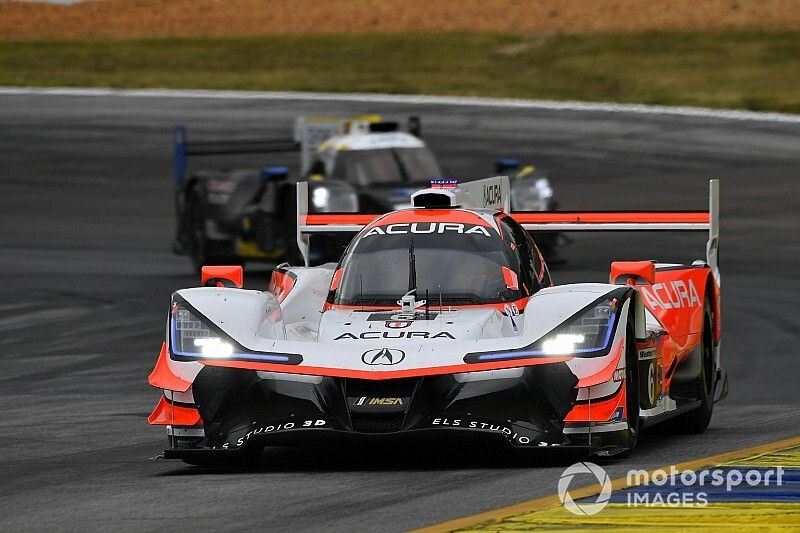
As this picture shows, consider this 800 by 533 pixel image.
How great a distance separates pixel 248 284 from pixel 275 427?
46.0ft

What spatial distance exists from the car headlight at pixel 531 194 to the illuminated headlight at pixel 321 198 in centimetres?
240

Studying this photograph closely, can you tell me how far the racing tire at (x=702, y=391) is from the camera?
32.6ft

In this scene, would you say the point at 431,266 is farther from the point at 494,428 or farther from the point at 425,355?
the point at 494,428

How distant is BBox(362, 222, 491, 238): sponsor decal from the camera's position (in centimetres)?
962

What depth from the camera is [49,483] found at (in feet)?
26.1

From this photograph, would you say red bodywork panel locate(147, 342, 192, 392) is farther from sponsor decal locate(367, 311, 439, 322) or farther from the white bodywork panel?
sponsor decal locate(367, 311, 439, 322)

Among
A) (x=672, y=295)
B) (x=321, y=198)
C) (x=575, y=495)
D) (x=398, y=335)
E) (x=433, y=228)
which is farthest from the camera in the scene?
(x=321, y=198)

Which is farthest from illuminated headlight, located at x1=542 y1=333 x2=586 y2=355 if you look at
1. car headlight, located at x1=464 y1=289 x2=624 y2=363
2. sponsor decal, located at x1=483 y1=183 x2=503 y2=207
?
sponsor decal, located at x1=483 y1=183 x2=503 y2=207

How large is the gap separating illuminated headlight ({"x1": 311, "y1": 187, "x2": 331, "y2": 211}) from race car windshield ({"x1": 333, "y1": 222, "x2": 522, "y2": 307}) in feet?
40.6

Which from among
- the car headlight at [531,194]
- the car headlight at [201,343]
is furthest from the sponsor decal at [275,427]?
the car headlight at [531,194]

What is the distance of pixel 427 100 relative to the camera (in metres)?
40.7

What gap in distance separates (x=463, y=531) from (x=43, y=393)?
22.3ft

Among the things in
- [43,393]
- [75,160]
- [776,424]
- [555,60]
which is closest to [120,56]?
[555,60]

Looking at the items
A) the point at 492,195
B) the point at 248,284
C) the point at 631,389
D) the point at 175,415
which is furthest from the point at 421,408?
the point at 248,284
